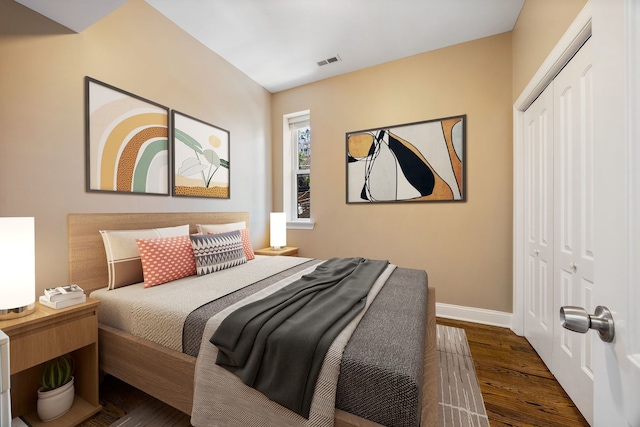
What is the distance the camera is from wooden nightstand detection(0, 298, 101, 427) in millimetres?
1215

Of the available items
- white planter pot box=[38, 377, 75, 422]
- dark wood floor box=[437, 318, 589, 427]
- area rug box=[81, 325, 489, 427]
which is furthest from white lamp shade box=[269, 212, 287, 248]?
dark wood floor box=[437, 318, 589, 427]

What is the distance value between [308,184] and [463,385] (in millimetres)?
2866

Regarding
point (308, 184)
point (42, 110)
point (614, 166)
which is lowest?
point (614, 166)

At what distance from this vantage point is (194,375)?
4.02 ft

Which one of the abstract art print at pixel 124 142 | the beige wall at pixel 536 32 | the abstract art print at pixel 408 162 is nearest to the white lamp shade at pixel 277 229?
the abstract art print at pixel 408 162

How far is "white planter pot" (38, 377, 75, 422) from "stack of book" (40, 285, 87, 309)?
494mm

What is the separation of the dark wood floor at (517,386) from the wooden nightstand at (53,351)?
2354mm

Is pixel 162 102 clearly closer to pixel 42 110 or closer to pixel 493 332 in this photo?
pixel 42 110

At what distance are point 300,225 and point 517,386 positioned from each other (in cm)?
273

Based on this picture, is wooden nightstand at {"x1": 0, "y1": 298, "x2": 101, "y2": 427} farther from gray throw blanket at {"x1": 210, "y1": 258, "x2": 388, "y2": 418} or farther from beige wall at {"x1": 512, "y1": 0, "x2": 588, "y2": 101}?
beige wall at {"x1": 512, "y1": 0, "x2": 588, "y2": 101}

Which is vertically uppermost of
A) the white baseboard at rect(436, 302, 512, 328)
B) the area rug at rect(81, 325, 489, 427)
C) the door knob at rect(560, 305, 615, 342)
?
the door knob at rect(560, 305, 615, 342)

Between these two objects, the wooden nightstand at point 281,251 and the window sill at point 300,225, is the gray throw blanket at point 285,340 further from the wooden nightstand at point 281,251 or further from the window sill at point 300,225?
the window sill at point 300,225

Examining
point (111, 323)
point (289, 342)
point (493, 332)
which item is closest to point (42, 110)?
point (111, 323)

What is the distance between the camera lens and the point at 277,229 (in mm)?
3428
